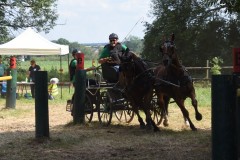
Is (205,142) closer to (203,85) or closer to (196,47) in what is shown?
(203,85)

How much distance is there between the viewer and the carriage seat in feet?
34.0

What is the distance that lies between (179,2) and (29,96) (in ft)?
68.1

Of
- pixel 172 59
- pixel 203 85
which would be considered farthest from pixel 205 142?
pixel 203 85

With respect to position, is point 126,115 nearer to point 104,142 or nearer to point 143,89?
point 143,89

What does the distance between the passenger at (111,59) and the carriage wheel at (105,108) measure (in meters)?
0.37

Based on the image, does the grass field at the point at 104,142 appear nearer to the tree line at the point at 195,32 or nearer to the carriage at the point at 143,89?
the carriage at the point at 143,89

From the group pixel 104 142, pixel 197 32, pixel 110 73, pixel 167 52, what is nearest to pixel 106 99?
pixel 110 73

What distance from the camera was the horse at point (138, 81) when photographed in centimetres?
949

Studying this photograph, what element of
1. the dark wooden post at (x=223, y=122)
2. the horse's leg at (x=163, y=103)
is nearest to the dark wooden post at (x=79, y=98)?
the horse's leg at (x=163, y=103)

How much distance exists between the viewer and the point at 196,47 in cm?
3672

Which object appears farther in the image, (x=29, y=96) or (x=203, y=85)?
(x=203, y=85)

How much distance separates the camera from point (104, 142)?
8.05 meters

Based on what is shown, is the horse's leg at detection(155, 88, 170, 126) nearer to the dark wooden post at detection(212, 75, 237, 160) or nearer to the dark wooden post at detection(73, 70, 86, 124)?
the dark wooden post at detection(73, 70, 86, 124)

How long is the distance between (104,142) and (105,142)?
2cm
